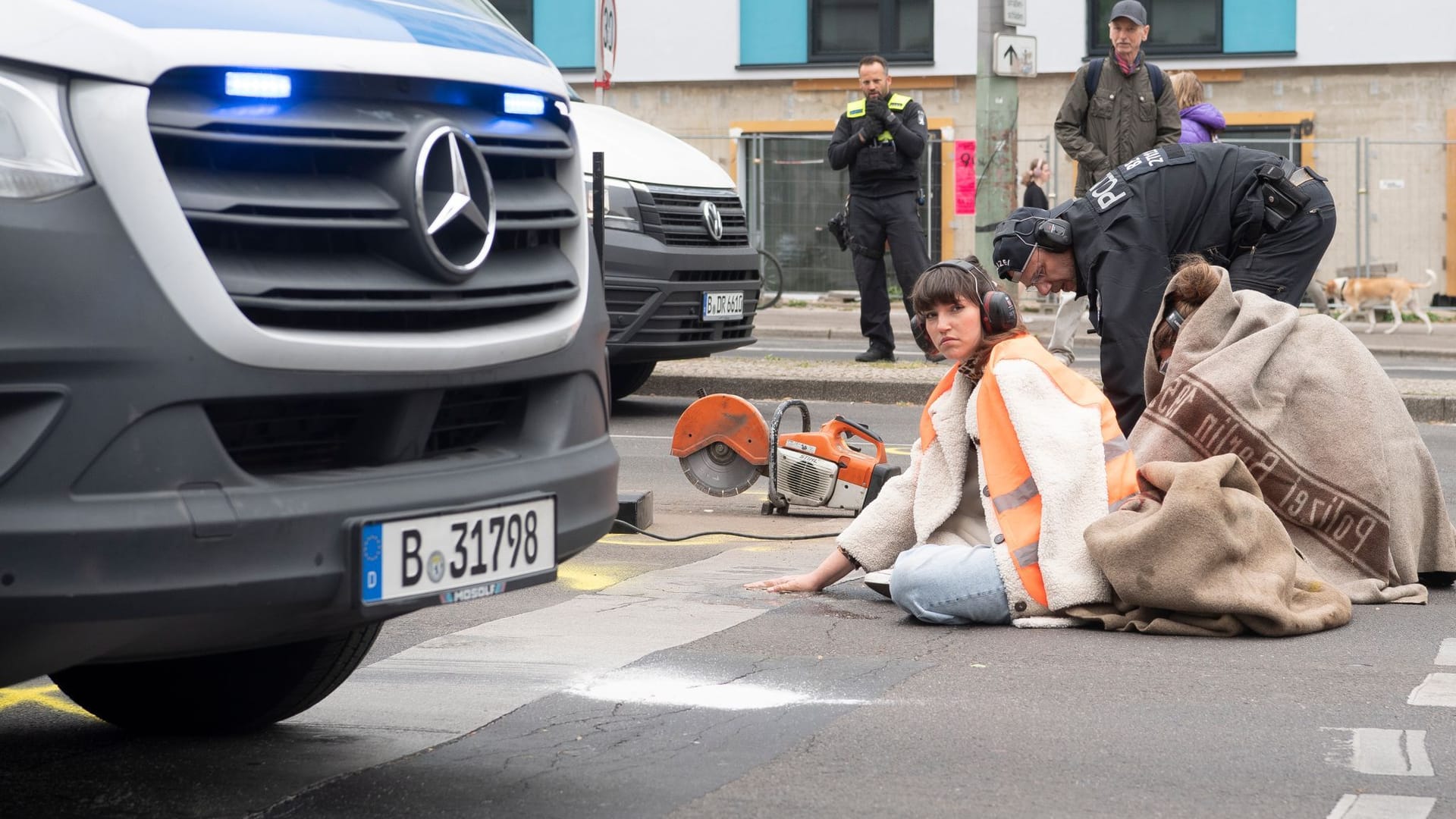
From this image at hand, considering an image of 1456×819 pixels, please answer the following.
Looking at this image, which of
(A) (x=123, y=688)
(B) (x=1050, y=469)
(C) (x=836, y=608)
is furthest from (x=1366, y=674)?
(A) (x=123, y=688)

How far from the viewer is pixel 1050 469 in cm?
523

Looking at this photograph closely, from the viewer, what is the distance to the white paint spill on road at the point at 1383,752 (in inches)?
154

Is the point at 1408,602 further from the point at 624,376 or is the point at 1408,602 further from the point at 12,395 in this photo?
the point at 624,376

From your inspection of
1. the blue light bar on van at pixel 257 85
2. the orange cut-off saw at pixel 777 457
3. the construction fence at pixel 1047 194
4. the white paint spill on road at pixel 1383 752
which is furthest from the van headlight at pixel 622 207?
the construction fence at pixel 1047 194

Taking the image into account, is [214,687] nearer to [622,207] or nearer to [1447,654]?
[1447,654]

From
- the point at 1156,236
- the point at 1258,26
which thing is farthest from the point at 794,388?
→ the point at 1258,26

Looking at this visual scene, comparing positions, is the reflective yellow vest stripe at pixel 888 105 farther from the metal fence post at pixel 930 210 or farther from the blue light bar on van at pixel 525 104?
the metal fence post at pixel 930 210

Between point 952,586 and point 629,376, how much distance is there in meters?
5.94

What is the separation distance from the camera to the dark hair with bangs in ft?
17.9

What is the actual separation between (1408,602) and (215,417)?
12.9 ft

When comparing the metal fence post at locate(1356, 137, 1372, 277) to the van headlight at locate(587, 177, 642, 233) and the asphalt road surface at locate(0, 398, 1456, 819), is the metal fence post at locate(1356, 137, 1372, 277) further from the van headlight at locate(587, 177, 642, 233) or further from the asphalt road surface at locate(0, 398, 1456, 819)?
the asphalt road surface at locate(0, 398, 1456, 819)

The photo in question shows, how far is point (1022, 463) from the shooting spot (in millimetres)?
5289

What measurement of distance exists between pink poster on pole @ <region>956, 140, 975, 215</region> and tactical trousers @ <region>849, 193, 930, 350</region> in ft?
25.2

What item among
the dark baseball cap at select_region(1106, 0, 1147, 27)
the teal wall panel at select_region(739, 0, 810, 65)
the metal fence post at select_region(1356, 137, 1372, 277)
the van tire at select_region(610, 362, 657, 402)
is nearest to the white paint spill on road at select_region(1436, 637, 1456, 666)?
the van tire at select_region(610, 362, 657, 402)
